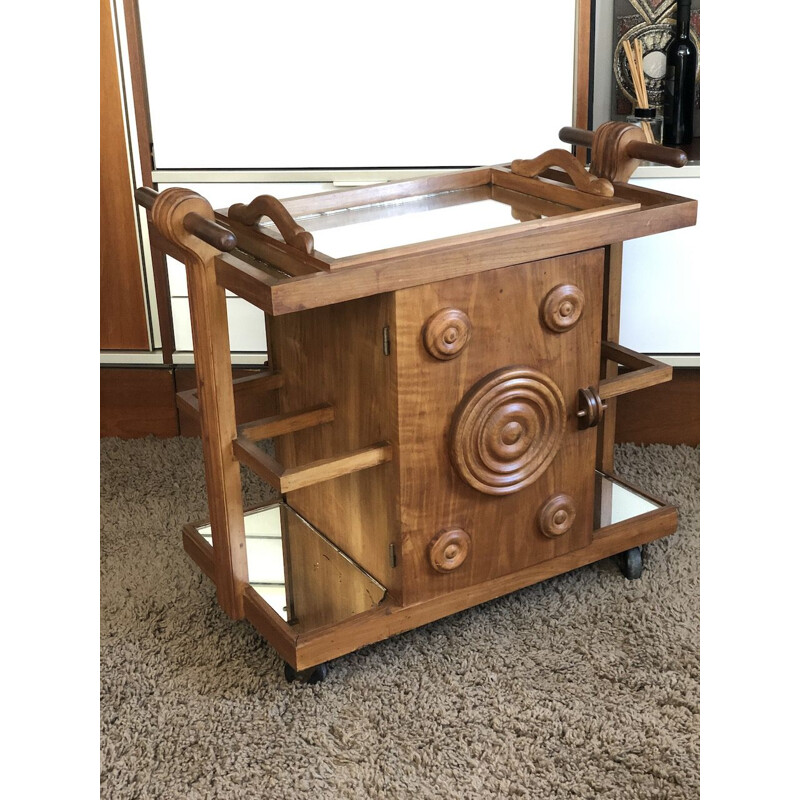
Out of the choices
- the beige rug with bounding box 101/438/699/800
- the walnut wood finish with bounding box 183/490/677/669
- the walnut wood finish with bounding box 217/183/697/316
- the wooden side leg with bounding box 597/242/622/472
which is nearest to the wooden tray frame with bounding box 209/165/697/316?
the walnut wood finish with bounding box 217/183/697/316

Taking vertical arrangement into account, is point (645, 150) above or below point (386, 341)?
above

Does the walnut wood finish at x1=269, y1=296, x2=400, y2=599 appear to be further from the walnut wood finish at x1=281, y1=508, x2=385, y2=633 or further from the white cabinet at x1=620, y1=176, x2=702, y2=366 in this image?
the white cabinet at x1=620, y1=176, x2=702, y2=366

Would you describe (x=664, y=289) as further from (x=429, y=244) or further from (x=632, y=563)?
(x=429, y=244)

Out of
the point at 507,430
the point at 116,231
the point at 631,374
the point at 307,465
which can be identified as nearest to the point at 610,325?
the point at 631,374

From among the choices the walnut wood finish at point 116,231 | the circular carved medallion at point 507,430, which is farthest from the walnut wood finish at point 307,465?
the walnut wood finish at point 116,231

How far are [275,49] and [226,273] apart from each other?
94 cm

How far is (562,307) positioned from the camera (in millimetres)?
1778

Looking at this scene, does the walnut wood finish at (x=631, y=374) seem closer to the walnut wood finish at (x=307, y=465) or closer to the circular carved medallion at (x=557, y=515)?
the circular carved medallion at (x=557, y=515)

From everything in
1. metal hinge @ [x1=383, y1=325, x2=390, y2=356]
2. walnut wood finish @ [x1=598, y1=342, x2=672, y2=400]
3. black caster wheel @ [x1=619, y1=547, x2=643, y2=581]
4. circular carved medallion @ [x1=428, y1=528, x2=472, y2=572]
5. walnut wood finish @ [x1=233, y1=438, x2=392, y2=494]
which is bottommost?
black caster wheel @ [x1=619, y1=547, x2=643, y2=581]

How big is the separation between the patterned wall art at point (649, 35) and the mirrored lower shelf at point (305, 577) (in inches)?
54.7

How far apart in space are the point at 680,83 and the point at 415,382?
4.15 feet

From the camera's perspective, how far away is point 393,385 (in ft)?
5.52

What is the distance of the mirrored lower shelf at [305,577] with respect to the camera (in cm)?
193

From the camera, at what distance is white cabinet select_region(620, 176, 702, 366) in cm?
243
